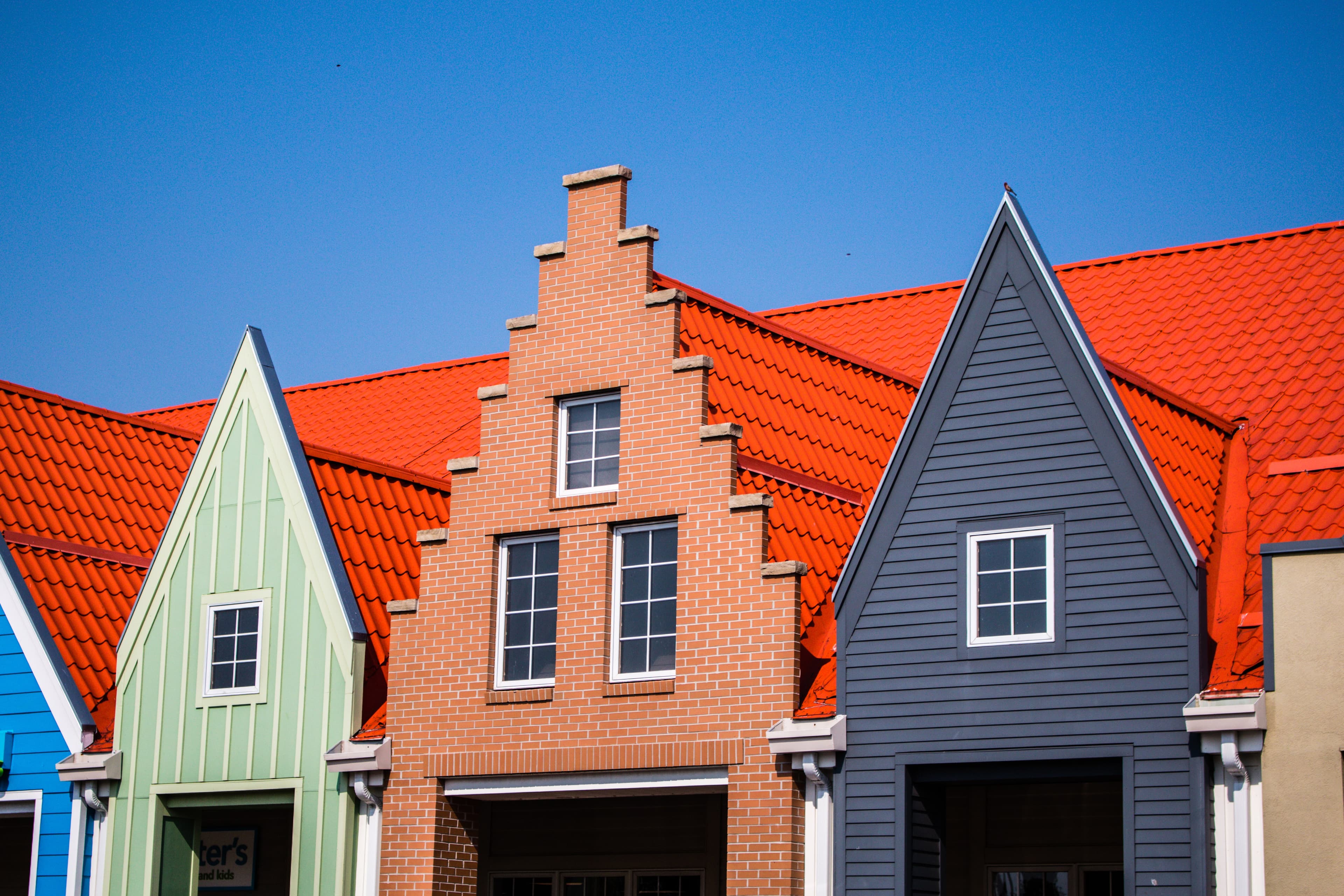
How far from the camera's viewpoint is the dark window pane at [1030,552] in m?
18.2

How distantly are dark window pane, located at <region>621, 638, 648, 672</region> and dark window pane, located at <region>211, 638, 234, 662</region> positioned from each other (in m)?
5.55

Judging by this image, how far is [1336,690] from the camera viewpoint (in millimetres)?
16328

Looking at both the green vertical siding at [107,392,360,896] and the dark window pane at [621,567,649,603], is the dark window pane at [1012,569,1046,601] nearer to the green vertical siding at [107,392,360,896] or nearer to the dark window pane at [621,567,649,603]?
the dark window pane at [621,567,649,603]

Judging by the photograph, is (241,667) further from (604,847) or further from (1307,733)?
(1307,733)

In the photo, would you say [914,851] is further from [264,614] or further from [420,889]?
[264,614]

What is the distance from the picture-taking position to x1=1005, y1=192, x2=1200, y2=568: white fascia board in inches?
683

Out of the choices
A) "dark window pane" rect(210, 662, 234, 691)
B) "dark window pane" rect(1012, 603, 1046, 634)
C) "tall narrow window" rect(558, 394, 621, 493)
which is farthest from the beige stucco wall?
"dark window pane" rect(210, 662, 234, 691)

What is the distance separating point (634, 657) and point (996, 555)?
437 centimetres

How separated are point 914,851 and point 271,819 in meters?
10.2

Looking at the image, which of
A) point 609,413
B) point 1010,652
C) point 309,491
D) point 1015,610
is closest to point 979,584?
point 1015,610

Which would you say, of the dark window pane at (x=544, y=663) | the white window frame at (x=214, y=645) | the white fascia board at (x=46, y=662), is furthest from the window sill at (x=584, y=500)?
the white fascia board at (x=46, y=662)

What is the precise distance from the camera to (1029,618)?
18.0 meters

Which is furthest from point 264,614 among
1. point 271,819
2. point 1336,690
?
point 1336,690

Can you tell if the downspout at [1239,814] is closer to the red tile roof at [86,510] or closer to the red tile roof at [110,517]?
the red tile roof at [110,517]
